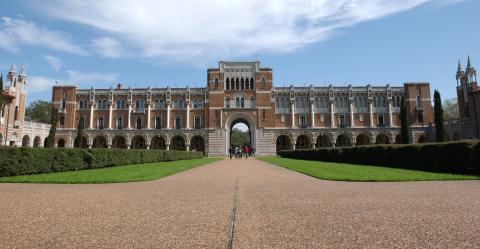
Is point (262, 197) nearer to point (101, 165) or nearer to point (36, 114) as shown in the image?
point (101, 165)

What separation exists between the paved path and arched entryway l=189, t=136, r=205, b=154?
59464mm

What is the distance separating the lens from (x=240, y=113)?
2537 inches

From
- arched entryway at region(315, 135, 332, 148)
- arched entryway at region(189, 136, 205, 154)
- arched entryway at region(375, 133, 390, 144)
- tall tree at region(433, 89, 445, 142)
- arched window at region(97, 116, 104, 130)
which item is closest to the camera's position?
tall tree at region(433, 89, 445, 142)

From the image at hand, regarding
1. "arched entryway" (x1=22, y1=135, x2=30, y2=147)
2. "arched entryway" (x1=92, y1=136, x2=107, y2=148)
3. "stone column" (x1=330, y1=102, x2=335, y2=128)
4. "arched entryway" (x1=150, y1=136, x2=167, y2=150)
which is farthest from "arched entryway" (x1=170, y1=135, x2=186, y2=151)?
"stone column" (x1=330, y1=102, x2=335, y2=128)

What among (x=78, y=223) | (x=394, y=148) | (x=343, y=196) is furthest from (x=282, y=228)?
Answer: (x=394, y=148)

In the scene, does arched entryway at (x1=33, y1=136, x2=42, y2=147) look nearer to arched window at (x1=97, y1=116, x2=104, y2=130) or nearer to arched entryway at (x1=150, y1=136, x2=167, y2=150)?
arched window at (x1=97, y1=116, x2=104, y2=130)

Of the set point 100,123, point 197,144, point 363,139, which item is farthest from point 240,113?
point 100,123

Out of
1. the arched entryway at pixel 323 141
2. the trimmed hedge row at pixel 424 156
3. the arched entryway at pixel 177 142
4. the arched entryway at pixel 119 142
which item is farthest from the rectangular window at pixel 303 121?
the trimmed hedge row at pixel 424 156

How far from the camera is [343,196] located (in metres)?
8.50

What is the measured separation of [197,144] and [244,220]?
64295 mm

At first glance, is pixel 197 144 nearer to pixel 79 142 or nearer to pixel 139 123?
pixel 139 123

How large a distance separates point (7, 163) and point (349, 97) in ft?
200

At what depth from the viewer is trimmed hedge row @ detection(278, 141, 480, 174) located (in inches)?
564

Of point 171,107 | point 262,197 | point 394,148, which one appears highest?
point 171,107
